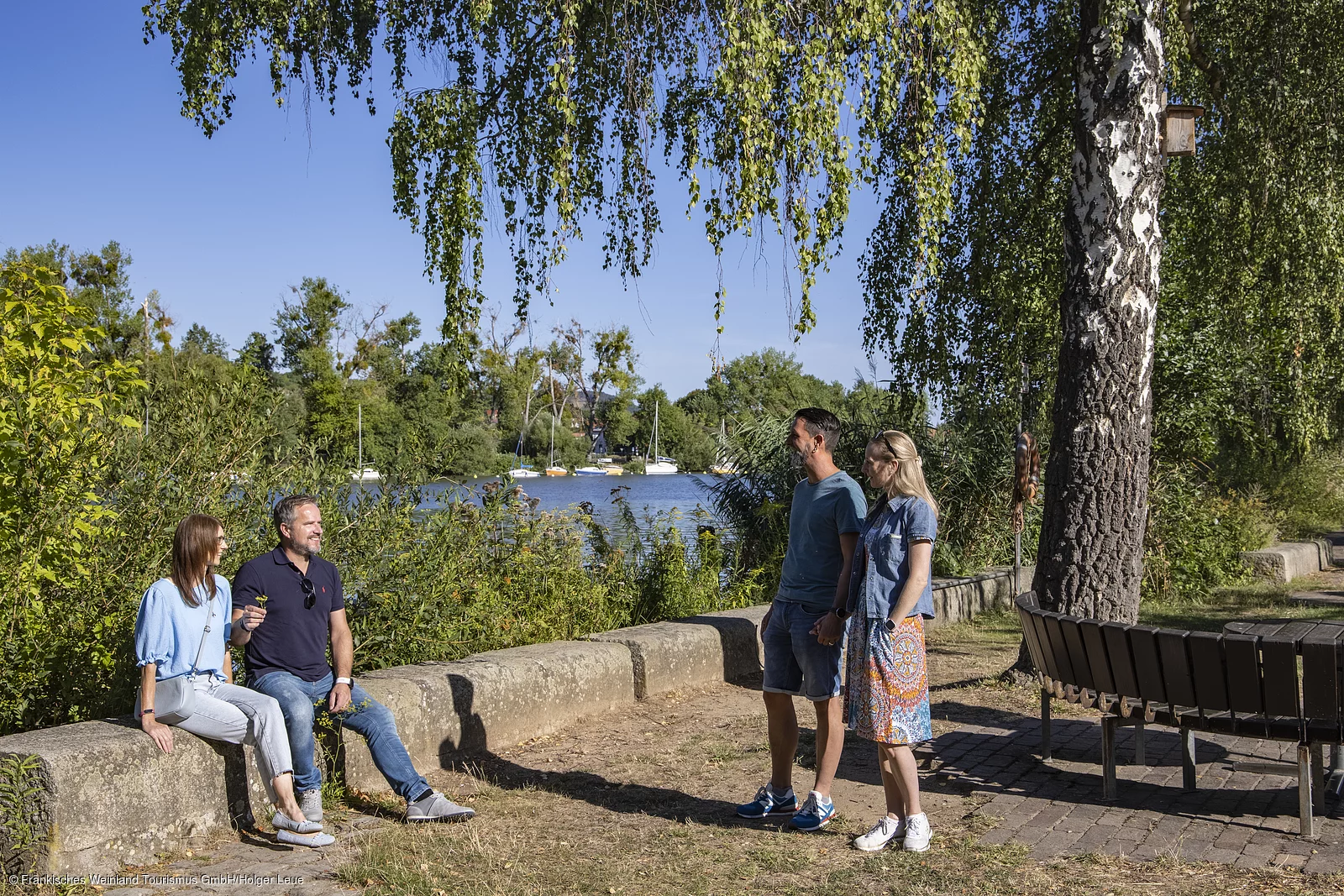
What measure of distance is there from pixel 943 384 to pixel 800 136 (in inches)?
193

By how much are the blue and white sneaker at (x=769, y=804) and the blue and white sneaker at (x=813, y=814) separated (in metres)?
0.19

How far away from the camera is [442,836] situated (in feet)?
14.6

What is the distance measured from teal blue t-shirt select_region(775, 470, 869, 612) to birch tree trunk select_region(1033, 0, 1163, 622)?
2.77 m

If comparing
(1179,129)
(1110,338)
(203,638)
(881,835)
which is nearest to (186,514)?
(203,638)

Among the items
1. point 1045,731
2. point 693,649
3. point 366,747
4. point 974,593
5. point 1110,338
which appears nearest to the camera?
point 366,747

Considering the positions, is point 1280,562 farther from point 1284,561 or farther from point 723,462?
point 723,462

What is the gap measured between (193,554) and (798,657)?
8.23 ft

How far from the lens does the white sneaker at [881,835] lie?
14.2ft

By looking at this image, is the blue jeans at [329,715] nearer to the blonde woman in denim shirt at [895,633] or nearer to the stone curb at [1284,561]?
the blonde woman in denim shirt at [895,633]

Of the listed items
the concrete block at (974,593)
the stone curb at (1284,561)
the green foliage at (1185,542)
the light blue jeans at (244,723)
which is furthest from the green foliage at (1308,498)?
the light blue jeans at (244,723)

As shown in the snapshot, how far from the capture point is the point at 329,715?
4863mm

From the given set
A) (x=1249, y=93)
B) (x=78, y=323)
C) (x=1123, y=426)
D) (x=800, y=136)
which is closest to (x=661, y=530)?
(x=1123, y=426)

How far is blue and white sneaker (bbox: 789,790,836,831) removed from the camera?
4569 millimetres

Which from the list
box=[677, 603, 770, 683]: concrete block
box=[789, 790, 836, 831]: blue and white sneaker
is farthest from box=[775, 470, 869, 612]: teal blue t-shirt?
box=[677, 603, 770, 683]: concrete block
